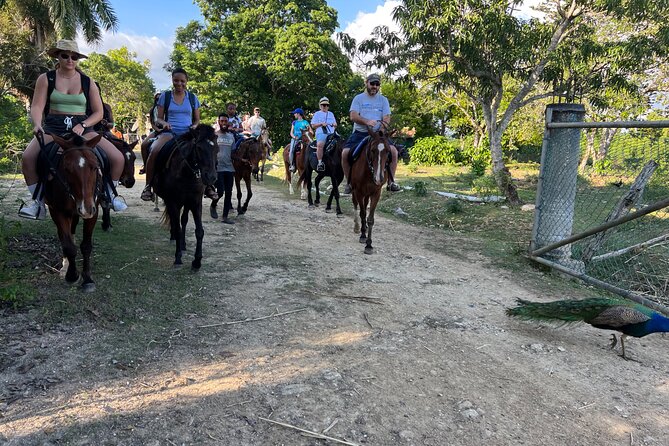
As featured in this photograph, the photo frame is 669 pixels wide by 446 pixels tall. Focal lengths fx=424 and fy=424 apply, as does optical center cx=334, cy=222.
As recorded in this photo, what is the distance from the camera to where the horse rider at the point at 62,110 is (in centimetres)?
446

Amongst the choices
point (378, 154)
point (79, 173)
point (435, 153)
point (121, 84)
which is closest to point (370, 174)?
point (378, 154)

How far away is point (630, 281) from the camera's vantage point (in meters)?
6.12

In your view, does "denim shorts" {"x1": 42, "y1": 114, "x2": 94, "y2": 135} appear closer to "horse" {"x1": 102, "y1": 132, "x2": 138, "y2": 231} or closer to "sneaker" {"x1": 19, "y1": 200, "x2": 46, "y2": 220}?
"sneaker" {"x1": 19, "y1": 200, "x2": 46, "y2": 220}

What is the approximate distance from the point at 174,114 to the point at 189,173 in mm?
1164

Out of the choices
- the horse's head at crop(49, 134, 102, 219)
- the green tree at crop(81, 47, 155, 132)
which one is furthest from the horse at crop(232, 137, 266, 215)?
the green tree at crop(81, 47, 155, 132)

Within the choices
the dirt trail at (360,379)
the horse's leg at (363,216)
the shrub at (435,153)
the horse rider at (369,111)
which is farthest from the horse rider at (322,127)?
the shrub at (435,153)

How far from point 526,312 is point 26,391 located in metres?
4.38

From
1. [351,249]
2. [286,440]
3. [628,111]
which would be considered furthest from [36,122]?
[628,111]

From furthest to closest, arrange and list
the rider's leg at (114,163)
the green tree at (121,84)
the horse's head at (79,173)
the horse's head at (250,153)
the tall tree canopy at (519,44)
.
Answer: the green tree at (121,84), the tall tree canopy at (519,44), the horse's head at (250,153), the rider's leg at (114,163), the horse's head at (79,173)

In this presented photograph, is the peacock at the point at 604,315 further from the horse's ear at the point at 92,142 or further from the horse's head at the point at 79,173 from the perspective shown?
the horse's ear at the point at 92,142

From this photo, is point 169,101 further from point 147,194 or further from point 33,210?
point 33,210

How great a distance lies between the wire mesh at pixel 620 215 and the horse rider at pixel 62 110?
6.04 m

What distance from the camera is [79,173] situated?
4.20 meters

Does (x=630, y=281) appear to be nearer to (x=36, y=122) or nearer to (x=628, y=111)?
(x=36, y=122)
